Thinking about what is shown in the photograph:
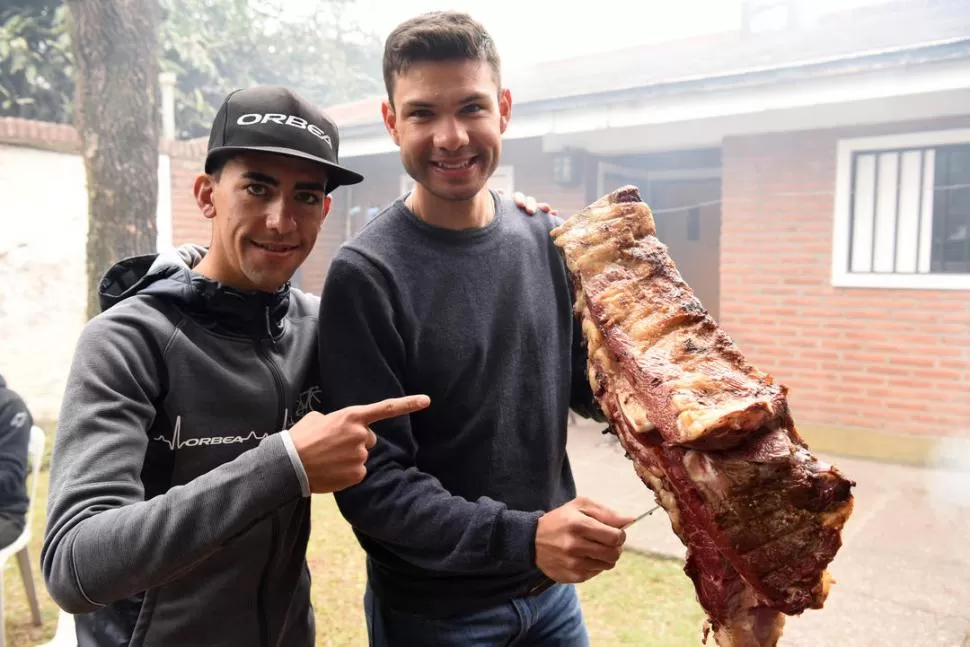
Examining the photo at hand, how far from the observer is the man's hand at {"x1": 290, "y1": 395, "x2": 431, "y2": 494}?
129cm

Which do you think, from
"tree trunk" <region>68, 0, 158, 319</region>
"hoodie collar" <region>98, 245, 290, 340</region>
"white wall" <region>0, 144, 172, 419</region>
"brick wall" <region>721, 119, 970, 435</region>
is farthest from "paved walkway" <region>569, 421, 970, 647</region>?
"white wall" <region>0, 144, 172, 419</region>

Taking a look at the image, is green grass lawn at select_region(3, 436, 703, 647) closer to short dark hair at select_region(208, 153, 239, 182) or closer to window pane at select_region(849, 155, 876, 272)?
short dark hair at select_region(208, 153, 239, 182)

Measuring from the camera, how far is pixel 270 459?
1.28 metres

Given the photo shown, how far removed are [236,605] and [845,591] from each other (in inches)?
145

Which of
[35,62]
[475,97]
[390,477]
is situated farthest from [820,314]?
[35,62]

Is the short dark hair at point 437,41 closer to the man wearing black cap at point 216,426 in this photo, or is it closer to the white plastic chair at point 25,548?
the man wearing black cap at point 216,426

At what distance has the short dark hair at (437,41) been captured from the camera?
1.73 meters

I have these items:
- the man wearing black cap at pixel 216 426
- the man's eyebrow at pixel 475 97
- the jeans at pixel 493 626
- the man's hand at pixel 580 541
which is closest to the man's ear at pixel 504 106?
the man's eyebrow at pixel 475 97

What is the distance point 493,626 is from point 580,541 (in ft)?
1.49

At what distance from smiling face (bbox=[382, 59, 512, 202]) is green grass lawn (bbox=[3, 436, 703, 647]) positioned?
271 centimetres

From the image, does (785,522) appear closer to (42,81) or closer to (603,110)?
(603,110)

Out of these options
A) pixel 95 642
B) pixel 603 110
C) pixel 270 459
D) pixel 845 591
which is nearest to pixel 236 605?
pixel 95 642

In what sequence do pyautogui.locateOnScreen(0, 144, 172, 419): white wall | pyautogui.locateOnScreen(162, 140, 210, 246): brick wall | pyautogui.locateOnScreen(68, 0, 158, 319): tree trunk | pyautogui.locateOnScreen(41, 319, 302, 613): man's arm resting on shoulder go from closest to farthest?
pyautogui.locateOnScreen(41, 319, 302, 613): man's arm resting on shoulder
pyautogui.locateOnScreen(68, 0, 158, 319): tree trunk
pyautogui.locateOnScreen(0, 144, 172, 419): white wall
pyautogui.locateOnScreen(162, 140, 210, 246): brick wall

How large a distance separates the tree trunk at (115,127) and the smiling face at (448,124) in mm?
3343
